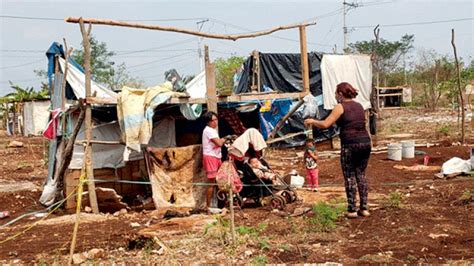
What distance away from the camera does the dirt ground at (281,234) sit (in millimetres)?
5336

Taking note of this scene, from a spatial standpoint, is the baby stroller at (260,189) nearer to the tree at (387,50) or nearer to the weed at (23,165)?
the weed at (23,165)

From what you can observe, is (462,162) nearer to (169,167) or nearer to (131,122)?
(169,167)

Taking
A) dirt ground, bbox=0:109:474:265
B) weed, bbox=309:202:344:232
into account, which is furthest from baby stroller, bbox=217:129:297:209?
weed, bbox=309:202:344:232

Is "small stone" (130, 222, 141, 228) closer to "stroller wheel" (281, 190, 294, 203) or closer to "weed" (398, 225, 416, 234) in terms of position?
"stroller wheel" (281, 190, 294, 203)

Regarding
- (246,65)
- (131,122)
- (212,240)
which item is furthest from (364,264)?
(246,65)

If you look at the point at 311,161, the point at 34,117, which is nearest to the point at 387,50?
the point at 34,117

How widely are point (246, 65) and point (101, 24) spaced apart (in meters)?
8.90

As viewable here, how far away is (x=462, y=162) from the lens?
9.80 meters

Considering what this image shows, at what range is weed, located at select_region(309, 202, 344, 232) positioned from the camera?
6255 millimetres

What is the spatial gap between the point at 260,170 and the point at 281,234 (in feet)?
6.49

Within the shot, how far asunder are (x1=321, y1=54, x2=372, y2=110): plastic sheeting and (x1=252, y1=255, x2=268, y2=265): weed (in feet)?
37.0

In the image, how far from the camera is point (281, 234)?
6176mm

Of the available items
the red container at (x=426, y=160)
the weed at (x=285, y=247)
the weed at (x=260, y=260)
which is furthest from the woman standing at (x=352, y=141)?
the red container at (x=426, y=160)

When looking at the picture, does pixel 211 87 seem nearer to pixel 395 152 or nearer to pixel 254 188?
pixel 254 188
